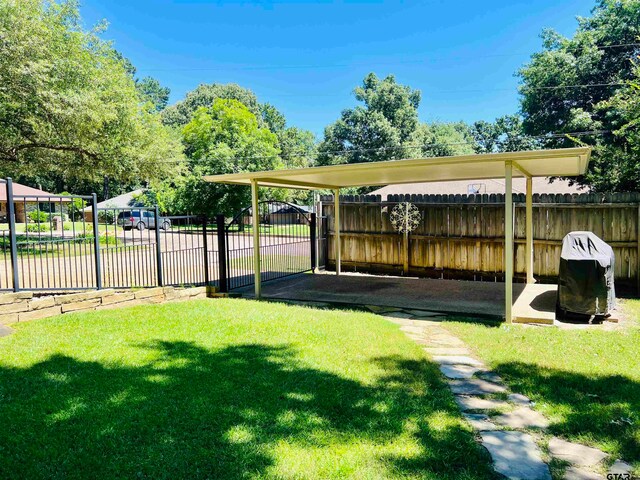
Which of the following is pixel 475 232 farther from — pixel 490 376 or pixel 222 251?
pixel 490 376

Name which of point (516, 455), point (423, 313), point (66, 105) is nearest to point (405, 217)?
point (423, 313)

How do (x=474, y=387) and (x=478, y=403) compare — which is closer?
(x=478, y=403)

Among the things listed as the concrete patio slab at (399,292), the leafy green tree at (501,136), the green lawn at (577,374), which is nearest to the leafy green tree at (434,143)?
the leafy green tree at (501,136)

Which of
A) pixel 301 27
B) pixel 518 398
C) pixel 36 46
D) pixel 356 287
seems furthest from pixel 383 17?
pixel 518 398

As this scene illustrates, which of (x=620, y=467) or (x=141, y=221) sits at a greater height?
(x=141, y=221)

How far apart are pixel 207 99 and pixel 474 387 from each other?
48628mm

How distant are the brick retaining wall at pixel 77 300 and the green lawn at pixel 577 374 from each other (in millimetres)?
4418

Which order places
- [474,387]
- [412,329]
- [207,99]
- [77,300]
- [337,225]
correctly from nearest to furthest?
[474,387], [412,329], [77,300], [337,225], [207,99]

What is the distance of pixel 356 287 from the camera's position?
9266 mm

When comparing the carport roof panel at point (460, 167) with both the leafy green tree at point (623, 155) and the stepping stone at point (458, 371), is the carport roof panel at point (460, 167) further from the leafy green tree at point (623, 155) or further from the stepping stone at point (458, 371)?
the stepping stone at point (458, 371)

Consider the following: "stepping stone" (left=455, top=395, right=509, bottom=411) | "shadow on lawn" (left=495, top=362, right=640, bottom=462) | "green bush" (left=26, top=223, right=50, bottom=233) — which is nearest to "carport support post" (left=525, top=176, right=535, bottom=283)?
"shadow on lawn" (left=495, top=362, right=640, bottom=462)

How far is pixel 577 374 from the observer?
13.3ft

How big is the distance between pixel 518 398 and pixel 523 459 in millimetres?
1031

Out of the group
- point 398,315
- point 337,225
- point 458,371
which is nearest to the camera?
point 458,371
